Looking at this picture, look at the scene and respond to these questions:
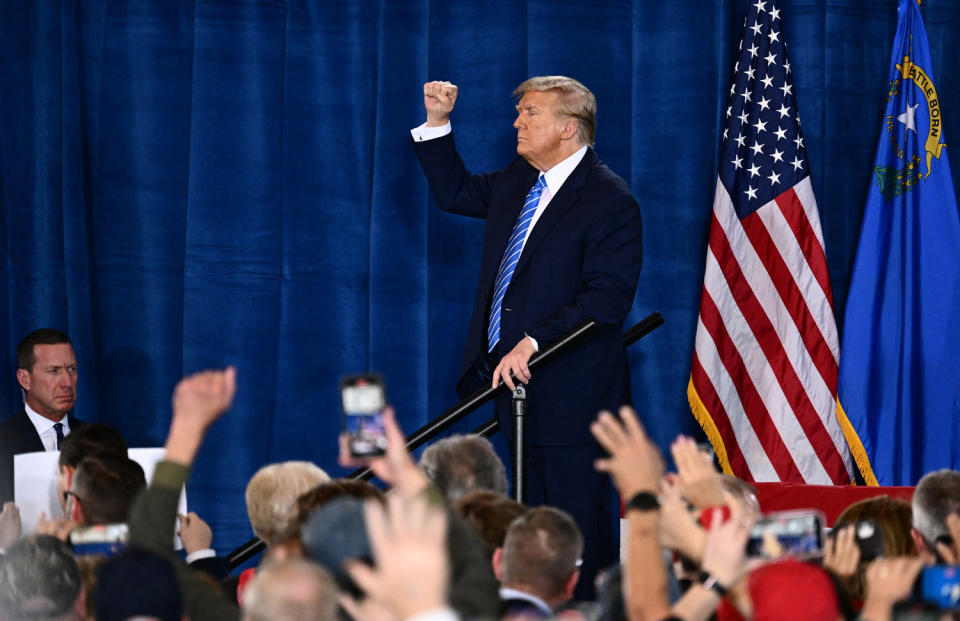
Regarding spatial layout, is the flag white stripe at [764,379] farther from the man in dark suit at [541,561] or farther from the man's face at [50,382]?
the man in dark suit at [541,561]

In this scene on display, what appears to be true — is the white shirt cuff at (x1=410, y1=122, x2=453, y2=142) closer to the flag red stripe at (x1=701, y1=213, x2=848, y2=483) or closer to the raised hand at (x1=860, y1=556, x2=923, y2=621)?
the flag red stripe at (x1=701, y1=213, x2=848, y2=483)

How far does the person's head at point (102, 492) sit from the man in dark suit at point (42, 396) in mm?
1969

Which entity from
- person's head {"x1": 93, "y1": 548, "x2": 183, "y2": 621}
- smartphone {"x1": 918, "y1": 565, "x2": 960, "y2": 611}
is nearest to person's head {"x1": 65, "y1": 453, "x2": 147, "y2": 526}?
person's head {"x1": 93, "y1": 548, "x2": 183, "y2": 621}

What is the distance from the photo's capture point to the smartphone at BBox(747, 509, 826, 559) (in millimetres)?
2232

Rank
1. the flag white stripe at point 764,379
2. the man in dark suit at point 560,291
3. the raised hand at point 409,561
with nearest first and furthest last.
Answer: the raised hand at point 409,561 < the man in dark suit at point 560,291 < the flag white stripe at point 764,379

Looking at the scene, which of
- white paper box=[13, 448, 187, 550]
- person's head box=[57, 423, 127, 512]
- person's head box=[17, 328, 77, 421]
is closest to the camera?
person's head box=[57, 423, 127, 512]

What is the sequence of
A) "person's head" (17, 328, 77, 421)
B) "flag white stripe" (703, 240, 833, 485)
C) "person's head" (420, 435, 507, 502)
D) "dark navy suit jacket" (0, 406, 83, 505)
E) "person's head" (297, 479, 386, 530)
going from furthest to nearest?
"flag white stripe" (703, 240, 833, 485), "person's head" (17, 328, 77, 421), "dark navy suit jacket" (0, 406, 83, 505), "person's head" (420, 435, 507, 502), "person's head" (297, 479, 386, 530)

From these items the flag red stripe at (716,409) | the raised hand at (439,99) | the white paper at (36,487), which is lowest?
the flag red stripe at (716,409)

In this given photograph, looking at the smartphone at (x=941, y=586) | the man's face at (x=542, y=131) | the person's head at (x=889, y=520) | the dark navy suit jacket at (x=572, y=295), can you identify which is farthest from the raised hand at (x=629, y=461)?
the man's face at (x=542, y=131)

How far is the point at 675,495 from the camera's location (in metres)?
2.31

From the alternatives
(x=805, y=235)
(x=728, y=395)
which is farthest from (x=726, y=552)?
(x=805, y=235)

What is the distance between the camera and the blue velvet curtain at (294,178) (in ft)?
18.4

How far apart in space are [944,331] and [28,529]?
380cm

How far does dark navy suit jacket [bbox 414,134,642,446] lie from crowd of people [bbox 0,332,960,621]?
3.50 feet
